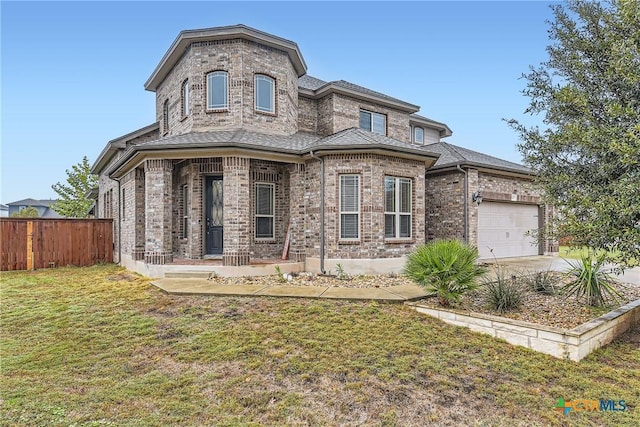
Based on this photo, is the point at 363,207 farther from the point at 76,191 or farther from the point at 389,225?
the point at 76,191

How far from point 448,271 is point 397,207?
4.53 m

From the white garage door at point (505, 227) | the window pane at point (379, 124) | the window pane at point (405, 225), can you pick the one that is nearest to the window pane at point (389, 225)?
the window pane at point (405, 225)

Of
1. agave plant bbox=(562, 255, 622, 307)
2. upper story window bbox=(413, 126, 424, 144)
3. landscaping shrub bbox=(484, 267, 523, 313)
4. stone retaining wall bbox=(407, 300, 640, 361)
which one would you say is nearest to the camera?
stone retaining wall bbox=(407, 300, 640, 361)

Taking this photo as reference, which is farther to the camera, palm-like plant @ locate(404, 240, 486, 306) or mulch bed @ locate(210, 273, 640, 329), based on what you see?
palm-like plant @ locate(404, 240, 486, 306)

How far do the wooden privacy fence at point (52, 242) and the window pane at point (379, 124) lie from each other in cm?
1225

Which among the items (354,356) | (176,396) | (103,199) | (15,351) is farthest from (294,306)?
(103,199)

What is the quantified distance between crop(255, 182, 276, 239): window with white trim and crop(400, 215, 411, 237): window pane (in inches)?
162

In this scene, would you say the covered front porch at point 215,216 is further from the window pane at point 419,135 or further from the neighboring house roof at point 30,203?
the neighboring house roof at point 30,203

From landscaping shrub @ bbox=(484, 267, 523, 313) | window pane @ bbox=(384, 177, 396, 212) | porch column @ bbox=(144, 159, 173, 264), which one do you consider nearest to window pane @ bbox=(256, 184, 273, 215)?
porch column @ bbox=(144, 159, 173, 264)

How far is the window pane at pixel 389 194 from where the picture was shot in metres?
10.1

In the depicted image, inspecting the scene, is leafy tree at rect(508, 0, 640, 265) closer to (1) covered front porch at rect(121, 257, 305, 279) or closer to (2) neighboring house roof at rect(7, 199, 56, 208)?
(1) covered front porch at rect(121, 257, 305, 279)

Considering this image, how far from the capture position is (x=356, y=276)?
945 centimetres

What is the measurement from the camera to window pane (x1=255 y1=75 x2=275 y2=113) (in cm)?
1162

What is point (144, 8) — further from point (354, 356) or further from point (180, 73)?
point (354, 356)
